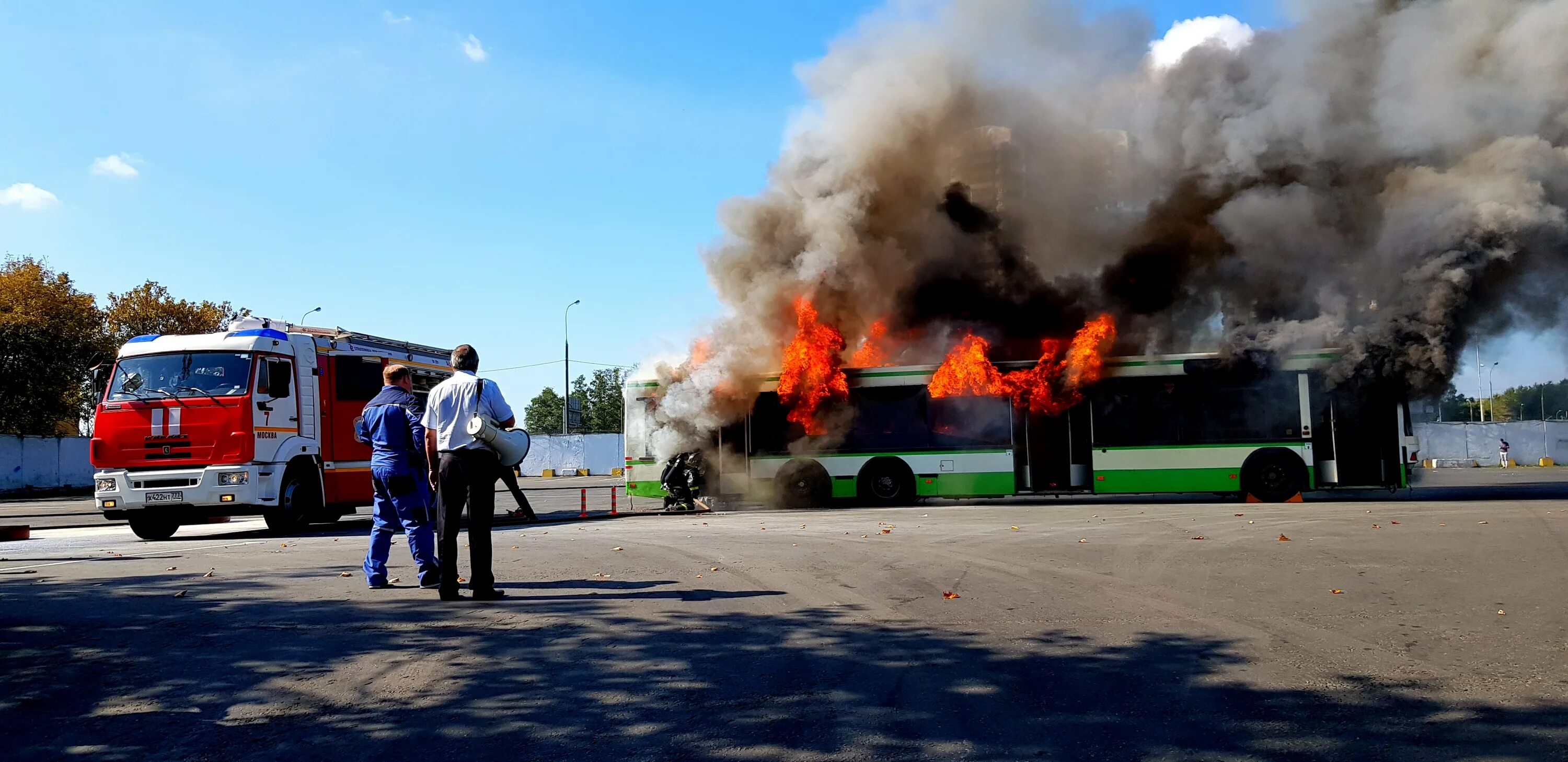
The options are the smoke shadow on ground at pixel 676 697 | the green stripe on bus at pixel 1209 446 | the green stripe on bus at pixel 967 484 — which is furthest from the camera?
the green stripe on bus at pixel 967 484

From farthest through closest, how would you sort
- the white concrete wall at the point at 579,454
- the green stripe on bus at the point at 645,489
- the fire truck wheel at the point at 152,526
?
1. the white concrete wall at the point at 579,454
2. the green stripe on bus at the point at 645,489
3. the fire truck wheel at the point at 152,526

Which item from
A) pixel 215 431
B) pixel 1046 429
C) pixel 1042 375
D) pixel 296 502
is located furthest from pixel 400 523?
pixel 1046 429

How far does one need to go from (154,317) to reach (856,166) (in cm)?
4094

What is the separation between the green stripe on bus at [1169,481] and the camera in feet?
65.7

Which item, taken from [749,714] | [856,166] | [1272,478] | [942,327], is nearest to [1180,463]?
[1272,478]

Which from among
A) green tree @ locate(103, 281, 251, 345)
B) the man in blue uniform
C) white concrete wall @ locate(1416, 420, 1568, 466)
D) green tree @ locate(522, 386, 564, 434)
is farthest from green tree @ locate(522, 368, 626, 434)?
the man in blue uniform

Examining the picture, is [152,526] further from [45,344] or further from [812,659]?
[45,344]

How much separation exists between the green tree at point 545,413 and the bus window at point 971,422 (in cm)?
6715

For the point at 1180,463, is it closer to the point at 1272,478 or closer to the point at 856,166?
the point at 1272,478

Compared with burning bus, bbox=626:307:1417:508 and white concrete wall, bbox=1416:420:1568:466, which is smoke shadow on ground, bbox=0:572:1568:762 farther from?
white concrete wall, bbox=1416:420:1568:466

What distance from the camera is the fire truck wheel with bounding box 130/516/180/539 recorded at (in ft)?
50.4

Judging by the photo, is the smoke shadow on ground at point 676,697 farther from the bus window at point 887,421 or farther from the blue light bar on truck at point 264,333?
the bus window at point 887,421

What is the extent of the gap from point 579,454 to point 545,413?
116 feet

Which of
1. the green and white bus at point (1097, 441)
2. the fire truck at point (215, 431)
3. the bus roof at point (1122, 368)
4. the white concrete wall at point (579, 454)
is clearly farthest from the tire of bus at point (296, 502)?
the white concrete wall at point (579, 454)
